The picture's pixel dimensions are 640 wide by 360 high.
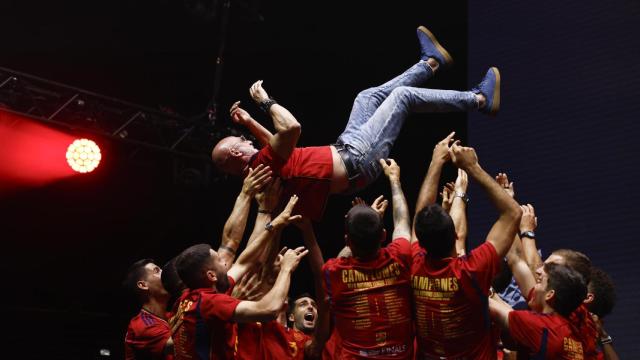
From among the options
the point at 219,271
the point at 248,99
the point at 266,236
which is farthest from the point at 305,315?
the point at 248,99

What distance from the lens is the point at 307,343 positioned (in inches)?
183

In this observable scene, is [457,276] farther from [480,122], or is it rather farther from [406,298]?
[480,122]

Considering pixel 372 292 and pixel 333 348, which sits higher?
pixel 372 292

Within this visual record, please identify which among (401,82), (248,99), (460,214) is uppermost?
(248,99)

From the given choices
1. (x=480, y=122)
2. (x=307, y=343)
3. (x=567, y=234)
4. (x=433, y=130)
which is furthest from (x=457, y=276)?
(x=433, y=130)

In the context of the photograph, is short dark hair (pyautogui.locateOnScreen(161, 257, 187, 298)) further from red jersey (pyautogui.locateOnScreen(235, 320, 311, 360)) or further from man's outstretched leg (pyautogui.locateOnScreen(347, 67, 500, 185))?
man's outstretched leg (pyautogui.locateOnScreen(347, 67, 500, 185))

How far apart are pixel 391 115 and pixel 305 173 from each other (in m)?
0.68

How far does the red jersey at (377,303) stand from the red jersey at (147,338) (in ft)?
5.04

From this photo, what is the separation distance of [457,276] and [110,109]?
469 cm

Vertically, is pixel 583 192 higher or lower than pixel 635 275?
higher

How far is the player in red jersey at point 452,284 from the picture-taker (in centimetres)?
334

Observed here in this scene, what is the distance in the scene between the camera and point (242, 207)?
427cm

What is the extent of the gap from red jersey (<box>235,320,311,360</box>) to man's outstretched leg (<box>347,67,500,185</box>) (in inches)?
39.0

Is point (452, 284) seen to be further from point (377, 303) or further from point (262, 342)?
point (262, 342)
